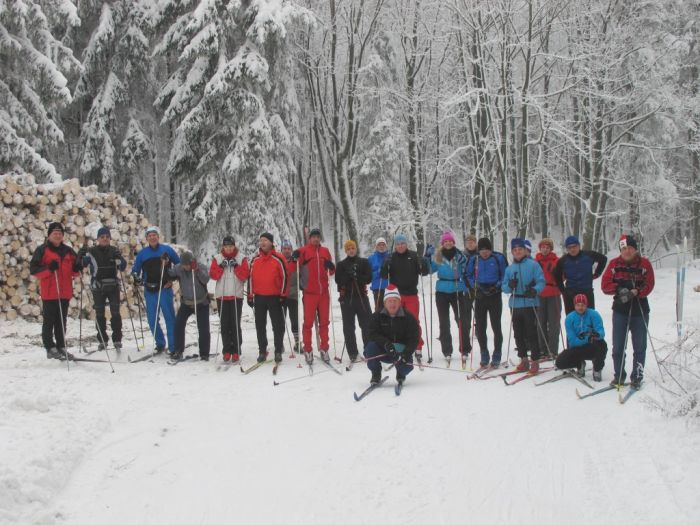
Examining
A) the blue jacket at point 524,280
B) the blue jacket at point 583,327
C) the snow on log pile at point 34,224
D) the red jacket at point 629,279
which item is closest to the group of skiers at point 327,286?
the blue jacket at point 524,280

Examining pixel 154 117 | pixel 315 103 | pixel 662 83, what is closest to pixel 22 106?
pixel 154 117

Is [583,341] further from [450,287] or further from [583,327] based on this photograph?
[450,287]

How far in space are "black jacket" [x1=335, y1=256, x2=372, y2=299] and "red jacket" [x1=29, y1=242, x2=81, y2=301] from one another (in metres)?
4.02

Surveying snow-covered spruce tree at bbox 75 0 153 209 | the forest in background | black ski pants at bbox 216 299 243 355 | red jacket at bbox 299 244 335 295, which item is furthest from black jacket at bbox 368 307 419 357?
snow-covered spruce tree at bbox 75 0 153 209

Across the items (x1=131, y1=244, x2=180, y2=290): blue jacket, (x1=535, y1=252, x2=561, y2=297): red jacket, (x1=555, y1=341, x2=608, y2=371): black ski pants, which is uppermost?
(x1=131, y1=244, x2=180, y2=290): blue jacket

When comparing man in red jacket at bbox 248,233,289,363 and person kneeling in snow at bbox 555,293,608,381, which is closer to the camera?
person kneeling in snow at bbox 555,293,608,381

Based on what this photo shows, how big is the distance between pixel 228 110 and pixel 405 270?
10.2 meters

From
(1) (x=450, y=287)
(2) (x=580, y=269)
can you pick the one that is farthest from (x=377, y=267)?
(2) (x=580, y=269)

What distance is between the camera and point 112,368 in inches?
316

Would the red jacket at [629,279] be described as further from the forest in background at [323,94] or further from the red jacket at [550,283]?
the forest in background at [323,94]

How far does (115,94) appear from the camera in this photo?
2009 centimetres

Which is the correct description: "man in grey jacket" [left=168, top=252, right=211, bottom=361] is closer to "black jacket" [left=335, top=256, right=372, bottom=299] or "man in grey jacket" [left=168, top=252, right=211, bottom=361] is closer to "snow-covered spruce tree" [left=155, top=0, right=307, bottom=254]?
"black jacket" [left=335, top=256, right=372, bottom=299]

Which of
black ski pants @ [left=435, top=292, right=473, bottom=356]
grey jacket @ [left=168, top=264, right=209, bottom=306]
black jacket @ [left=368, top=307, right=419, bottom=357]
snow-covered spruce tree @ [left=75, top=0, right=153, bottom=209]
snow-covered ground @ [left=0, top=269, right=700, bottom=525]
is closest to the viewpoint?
snow-covered ground @ [left=0, top=269, right=700, bottom=525]

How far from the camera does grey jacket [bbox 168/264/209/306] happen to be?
9250 millimetres
